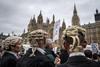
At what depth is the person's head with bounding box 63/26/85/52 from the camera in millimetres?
2454

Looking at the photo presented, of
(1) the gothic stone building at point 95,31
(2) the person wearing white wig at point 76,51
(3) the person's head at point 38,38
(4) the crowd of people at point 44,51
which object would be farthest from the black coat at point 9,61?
(1) the gothic stone building at point 95,31

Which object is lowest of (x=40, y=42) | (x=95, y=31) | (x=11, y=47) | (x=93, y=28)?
(x=11, y=47)

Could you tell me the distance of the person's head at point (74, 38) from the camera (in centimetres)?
245

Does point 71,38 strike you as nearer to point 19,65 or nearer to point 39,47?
point 39,47

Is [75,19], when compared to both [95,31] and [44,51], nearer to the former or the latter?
[95,31]

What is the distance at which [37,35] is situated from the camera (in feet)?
11.3

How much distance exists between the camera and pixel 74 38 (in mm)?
2453

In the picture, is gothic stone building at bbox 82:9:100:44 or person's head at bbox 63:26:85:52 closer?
person's head at bbox 63:26:85:52

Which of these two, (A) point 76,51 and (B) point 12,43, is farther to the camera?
(B) point 12,43

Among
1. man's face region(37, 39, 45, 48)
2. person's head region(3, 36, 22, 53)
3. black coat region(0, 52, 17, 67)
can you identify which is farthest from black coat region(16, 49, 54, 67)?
person's head region(3, 36, 22, 53)

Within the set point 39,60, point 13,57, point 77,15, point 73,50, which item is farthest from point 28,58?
point 77,15

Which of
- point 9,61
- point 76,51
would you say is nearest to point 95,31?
point 9,61

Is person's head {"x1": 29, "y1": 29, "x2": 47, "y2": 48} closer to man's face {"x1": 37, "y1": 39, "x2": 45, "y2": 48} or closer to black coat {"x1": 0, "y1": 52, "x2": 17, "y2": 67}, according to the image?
man's face {"x1": 37, "y1": 39, "x2": 45, "y2": 48}

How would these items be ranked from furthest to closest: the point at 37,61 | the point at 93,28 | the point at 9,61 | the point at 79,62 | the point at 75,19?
the point at 75,19 < the point at 93,28 < the point at 9,61 < the point at 37,61 < the point at 79,62
